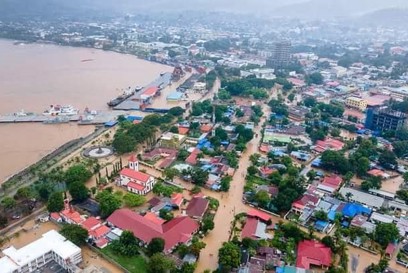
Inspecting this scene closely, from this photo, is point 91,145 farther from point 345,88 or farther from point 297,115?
point 345,88

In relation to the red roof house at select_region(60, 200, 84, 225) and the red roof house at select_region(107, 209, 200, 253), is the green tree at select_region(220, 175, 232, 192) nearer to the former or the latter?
the red roof house at select_region(107, 209, 200, 253)

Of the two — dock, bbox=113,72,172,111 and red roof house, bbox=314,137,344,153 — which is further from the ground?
dock, bbox=113,72,172,111

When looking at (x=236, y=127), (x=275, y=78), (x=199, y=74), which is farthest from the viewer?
(x=199, y=74)

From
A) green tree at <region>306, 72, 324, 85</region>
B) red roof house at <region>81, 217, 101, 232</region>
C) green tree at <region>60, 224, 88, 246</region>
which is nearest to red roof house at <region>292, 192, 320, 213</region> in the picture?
red roof house at <region>81, 217, 101, 232</region>

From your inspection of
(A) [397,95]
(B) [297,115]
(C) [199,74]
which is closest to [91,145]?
(B) [297,115]

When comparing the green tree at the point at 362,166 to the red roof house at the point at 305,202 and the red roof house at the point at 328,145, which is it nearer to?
the red roof house at the point at 328,145

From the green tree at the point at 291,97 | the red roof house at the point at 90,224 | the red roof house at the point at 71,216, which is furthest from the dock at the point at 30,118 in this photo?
the green tree at the point at 291,97

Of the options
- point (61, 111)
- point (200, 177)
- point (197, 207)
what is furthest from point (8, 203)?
point (61, 111)
